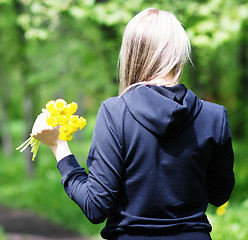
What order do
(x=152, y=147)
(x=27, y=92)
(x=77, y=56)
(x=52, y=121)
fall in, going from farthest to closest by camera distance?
(x=27, y=92)
(x=77, y=56)
(x=52, y=121)
(x=152, y=147)

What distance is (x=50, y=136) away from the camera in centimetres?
154

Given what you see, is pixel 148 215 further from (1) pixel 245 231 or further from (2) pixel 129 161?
(1) pixel 245 231

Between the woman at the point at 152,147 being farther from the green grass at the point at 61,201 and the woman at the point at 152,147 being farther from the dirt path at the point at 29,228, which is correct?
the dirt path at the point at 29,228

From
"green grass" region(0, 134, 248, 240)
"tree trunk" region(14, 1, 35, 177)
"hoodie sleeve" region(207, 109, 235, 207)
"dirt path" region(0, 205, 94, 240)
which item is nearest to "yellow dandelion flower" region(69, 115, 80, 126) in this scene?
"hoodie sleeve" region(207, 109, 235, 207)

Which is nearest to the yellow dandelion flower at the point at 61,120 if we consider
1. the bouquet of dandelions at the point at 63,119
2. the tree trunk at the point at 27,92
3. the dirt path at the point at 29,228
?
the bouquet of dandelions at the point at 63,119

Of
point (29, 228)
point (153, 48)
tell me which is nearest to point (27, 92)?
point (29, 228)

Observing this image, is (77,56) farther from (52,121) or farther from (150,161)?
(150,161)

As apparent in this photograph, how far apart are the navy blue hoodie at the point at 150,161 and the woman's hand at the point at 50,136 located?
143 mm

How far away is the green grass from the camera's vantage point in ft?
14.9

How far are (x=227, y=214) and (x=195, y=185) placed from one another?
381 cm

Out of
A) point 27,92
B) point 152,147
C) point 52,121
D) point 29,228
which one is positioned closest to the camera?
point 152,147

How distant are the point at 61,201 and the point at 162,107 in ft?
25.5

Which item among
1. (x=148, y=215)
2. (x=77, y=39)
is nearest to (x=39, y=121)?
(x=148, y=215)

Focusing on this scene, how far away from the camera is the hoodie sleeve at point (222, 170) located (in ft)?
4.84
